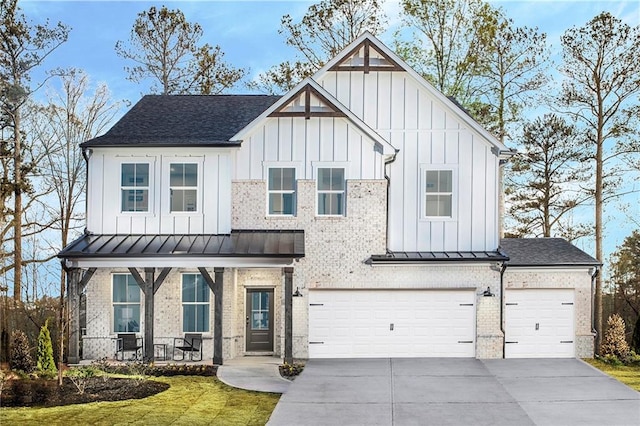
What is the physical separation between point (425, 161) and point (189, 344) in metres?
8.92

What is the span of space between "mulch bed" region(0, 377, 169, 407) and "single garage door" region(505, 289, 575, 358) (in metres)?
10.6

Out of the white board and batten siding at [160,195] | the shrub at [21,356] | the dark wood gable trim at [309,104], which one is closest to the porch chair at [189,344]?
the white board and batten siding at [160,195]

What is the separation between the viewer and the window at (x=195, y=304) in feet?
68.0

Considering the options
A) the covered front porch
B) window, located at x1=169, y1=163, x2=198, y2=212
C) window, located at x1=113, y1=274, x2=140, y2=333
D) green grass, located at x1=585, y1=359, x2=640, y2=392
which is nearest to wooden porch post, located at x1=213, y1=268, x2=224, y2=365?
the covered front porch

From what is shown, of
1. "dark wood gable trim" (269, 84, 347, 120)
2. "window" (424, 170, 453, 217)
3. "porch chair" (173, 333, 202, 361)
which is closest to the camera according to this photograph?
"porch chair" (173, 333, 202, 361)

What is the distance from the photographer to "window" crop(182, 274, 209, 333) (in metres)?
20.7

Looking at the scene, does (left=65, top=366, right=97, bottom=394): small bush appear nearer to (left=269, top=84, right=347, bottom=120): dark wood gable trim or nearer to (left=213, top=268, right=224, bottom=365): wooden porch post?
(left=213, top=268, right=224, bottom=365): wooden porch post

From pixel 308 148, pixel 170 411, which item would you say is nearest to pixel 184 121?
pixel 308 148

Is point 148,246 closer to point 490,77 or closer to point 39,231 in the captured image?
point 39,231

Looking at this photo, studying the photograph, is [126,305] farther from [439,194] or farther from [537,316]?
[537,316]

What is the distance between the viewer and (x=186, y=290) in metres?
20.8

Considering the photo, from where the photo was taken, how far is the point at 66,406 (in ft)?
48.6

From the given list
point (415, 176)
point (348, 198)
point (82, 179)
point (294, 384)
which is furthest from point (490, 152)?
point (82, 179)

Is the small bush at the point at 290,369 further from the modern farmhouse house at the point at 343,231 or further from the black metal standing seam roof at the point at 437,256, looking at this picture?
the black metal standing seam roof at the point at 437,256
